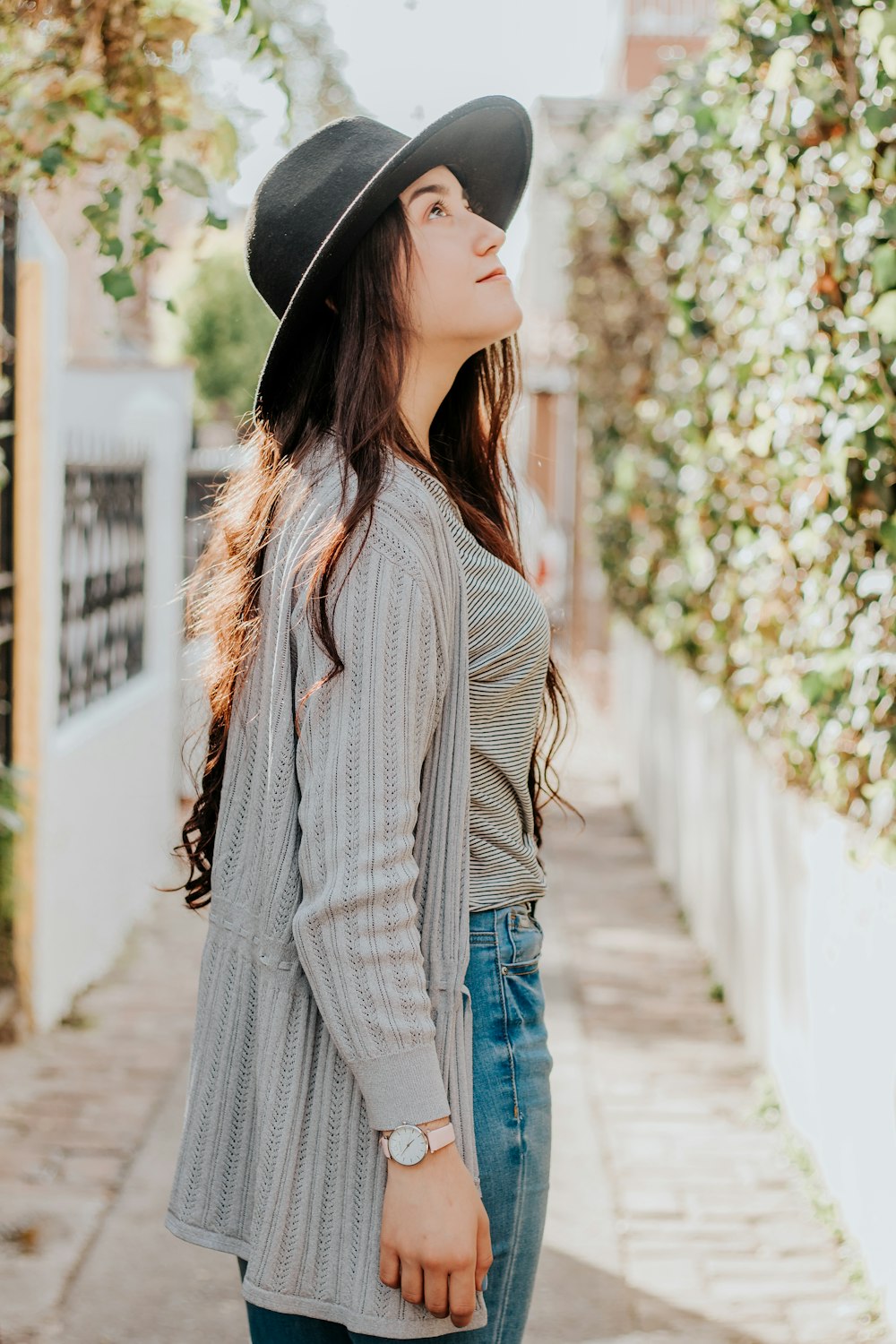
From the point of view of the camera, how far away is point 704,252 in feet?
17.9

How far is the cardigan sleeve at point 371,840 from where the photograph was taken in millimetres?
1449

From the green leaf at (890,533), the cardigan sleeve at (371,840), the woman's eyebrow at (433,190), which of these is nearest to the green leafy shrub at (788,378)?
the green leaf at (890,533)

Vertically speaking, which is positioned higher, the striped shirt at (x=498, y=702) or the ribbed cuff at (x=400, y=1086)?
the striped shirt at (x=498, y=702)

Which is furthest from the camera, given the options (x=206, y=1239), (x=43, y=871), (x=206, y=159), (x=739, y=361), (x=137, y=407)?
(x=137, y=407)

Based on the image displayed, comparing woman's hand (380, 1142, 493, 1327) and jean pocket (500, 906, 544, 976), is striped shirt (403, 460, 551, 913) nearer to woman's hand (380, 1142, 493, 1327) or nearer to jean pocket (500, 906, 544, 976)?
jean pocket (500, 906, 544, 976)

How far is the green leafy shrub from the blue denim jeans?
5.29 feet

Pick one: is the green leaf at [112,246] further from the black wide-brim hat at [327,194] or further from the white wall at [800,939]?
the white wall at [800,939]

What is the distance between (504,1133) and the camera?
5.19ft

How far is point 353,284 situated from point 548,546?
14366 mm

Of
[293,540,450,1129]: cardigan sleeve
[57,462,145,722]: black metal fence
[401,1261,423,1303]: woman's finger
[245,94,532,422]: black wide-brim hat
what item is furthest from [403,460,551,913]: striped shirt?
[57,462,145,722]: black metal fence

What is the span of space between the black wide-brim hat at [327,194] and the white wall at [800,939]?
6.13ft

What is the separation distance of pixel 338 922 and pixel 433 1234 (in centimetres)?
31

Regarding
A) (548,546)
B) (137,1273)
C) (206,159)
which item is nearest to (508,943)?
(206,159)

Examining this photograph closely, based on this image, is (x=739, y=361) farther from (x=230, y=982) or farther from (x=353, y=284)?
(x=230, y=982)
